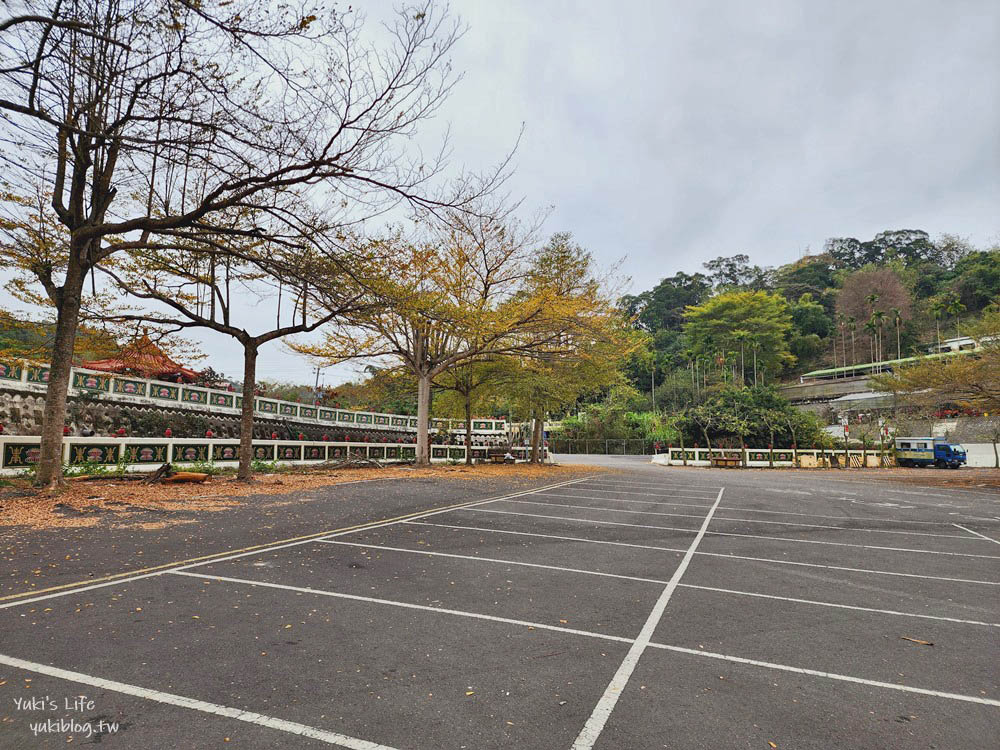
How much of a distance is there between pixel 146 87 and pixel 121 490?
25.9 ft

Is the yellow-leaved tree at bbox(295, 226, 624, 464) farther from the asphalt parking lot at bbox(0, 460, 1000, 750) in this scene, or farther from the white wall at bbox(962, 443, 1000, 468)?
the white wall at bbox(962, 443, 1000, 468)

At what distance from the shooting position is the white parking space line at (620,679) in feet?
8.67

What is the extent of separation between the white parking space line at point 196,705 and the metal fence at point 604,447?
5631 cm

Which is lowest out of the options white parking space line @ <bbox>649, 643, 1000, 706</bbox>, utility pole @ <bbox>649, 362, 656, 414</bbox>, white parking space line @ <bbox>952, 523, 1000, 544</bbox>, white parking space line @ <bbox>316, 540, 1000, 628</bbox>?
white parking space line @ <bbox>952, 523, 1000, 544</bbox>

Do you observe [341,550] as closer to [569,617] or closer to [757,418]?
[569,617]

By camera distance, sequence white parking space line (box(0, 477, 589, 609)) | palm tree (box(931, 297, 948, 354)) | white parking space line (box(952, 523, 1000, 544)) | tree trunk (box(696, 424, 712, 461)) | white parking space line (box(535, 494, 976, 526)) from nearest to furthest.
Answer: white parking space line (box(0, 477, 589, 609)) → white parking space line (box(952, 523, 1000, 544)) → white parking space line (box(535, 494, 976, 526)) → tree trunk (box(696, 424, 712, 461)) → palm tree (box(931, 297, 948, 354))

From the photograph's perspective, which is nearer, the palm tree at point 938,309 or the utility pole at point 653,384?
the palm tree at point 938,309

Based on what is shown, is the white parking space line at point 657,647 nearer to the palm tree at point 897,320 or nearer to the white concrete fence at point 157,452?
the white concrete fence at point 157,452

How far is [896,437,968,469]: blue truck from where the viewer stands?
3631 centimetres

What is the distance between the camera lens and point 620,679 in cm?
331

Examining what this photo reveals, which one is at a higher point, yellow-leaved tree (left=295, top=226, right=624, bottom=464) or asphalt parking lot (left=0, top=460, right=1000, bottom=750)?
yellow-leaved tree (left=295, top=226, right=624, bottom=464)

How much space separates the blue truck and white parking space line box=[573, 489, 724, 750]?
41329mm

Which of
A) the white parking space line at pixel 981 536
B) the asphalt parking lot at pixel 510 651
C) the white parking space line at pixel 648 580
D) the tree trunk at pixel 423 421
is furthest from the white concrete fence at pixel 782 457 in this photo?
the white parking space line at pixel 648 580

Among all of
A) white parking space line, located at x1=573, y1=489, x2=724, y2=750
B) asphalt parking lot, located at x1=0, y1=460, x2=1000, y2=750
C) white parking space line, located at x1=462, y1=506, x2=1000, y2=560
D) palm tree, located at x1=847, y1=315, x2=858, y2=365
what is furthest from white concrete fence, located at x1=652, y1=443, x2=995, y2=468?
palm tree, located at x1=847, y1=315, x2=858, y2=365
